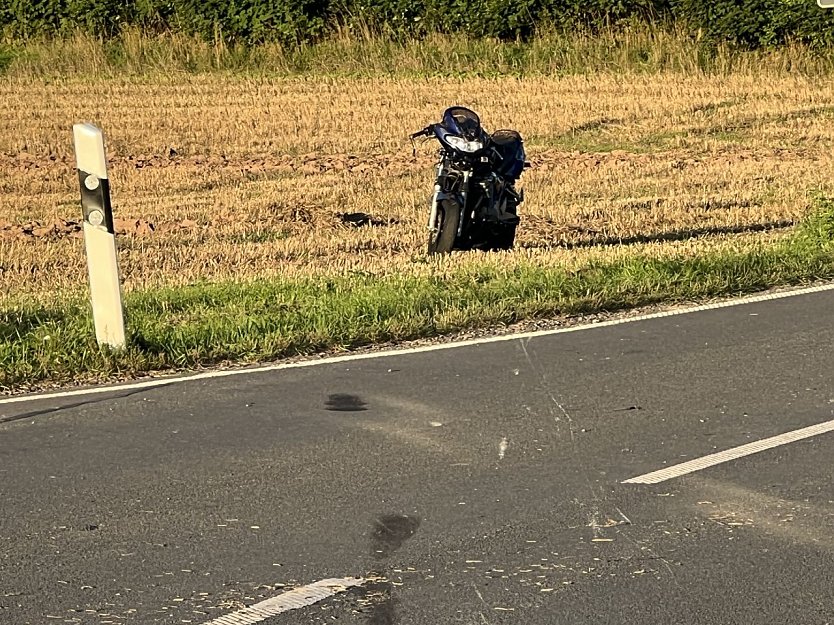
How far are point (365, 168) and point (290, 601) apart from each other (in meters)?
16.2

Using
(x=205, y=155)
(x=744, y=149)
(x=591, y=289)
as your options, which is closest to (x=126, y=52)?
(x=205, y=155)

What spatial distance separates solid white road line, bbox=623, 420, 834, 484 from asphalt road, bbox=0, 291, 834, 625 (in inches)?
2.7

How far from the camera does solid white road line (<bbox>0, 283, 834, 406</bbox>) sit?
7.80 m

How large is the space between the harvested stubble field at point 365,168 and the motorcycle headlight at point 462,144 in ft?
2.86

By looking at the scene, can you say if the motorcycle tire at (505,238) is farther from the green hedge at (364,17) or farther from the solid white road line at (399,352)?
the green hedge at (364,17)

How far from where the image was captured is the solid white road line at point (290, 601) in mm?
4754

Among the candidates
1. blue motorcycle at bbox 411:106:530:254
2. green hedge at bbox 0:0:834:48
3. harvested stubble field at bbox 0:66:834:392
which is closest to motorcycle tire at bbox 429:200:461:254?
blue motorcycle at bbox 411:106:530:254

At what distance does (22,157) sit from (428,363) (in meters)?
15.1

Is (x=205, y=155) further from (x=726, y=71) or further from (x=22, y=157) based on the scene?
(x=726, y=71)

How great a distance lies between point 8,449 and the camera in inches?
263

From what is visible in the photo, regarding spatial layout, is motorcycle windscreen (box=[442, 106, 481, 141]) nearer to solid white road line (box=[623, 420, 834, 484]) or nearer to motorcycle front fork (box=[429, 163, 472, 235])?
motorcycle front fork (box=[429, 163, 472, 235])

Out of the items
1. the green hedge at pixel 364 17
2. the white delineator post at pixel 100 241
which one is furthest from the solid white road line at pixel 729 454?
the green hedge at pixel 364 17

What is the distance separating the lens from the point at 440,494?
6008mm

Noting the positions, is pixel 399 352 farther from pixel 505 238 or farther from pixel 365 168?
pixel 365 168
